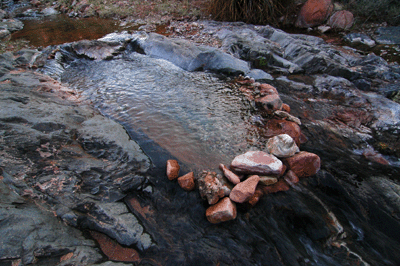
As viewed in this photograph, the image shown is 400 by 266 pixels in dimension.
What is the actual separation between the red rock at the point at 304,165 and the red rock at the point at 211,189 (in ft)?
3.05

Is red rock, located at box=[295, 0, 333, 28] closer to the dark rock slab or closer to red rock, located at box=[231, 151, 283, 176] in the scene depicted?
red rock, located at box=[231, 151, 283, 176]

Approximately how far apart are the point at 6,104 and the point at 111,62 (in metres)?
2.79

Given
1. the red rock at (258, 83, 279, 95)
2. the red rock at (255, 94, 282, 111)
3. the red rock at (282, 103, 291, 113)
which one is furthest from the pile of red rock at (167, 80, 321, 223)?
the red rock at (258, 83, 279, 95)

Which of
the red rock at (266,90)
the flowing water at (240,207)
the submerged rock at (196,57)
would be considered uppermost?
the submerged rock at (196,57)

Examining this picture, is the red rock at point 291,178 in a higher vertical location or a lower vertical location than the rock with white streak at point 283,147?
lower

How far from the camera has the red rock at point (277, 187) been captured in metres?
2.12

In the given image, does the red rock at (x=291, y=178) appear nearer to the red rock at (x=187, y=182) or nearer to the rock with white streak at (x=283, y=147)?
the rock with white streak at (x=283, y=147)

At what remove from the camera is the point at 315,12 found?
7.23 metres

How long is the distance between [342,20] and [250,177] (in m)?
7.83

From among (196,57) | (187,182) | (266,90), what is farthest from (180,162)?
(196,57)

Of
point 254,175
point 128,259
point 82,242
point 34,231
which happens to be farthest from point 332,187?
point 34,231

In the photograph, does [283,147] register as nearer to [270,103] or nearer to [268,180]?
[268,180]

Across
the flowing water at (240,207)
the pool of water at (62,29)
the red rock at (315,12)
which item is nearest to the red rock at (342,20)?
the red rock at (315,12)

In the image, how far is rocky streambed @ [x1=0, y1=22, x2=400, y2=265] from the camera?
1.61 m
